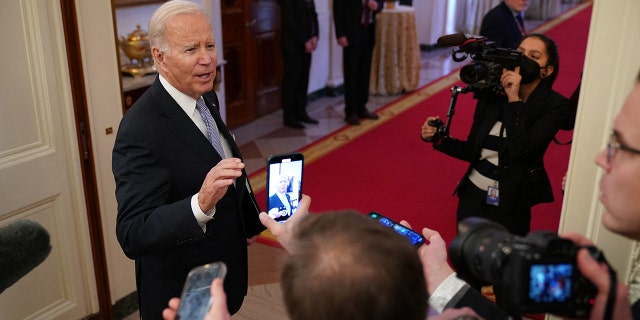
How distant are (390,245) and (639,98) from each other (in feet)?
1.97

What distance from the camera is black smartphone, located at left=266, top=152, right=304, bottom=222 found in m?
2.08

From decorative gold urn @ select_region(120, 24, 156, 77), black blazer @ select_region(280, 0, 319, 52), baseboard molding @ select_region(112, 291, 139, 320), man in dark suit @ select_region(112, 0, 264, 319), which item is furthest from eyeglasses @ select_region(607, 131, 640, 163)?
black blazer @ select_region(280, 0, 319, 52)

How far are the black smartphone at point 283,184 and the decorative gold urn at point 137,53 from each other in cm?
224

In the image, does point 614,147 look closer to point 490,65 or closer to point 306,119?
point 490,65

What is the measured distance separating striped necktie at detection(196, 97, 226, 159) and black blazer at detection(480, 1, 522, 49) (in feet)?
11.3

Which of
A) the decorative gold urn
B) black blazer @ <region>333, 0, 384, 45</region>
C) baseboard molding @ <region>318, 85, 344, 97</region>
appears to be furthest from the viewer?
baseboard molding @ <region>318, 85, 344, 97</region>

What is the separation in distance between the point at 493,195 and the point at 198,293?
2014 millimetres

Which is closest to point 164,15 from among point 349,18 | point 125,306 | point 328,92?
point 125,306

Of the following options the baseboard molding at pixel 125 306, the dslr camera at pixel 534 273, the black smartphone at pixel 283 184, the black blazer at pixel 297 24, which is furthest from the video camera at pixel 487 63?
the black blazer at pixel 297 24

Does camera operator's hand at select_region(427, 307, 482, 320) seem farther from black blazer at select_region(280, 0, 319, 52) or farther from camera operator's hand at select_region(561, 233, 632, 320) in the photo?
black blazer at select_region(280, 0, 319, 52)

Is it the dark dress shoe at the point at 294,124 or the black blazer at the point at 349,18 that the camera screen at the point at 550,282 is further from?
the dark dress shoe at the point at 294,124

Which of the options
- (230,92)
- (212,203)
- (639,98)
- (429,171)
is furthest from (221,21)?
(639,98)

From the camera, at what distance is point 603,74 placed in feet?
6.64

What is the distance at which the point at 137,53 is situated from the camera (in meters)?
4.12
